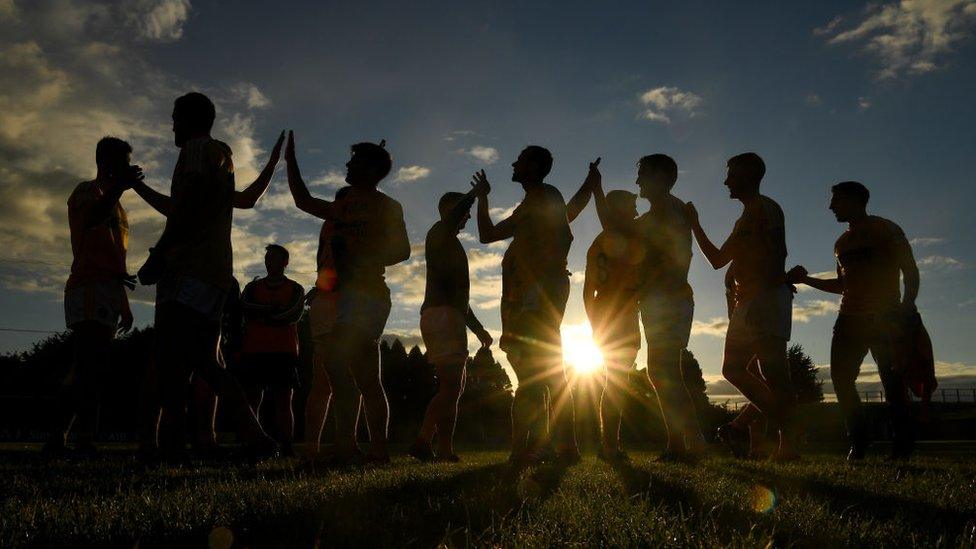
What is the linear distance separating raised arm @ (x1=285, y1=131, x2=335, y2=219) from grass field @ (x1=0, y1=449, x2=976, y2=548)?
2.17 meters

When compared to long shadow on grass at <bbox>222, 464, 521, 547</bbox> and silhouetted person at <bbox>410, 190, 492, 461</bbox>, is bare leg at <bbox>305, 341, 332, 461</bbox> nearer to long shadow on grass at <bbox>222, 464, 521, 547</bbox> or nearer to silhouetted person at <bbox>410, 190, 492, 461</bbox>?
silhouetted person at <bbox>410, 190, 492, 461</bbox>

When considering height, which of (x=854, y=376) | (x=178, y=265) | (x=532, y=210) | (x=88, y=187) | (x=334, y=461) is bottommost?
(x=334, y=461)

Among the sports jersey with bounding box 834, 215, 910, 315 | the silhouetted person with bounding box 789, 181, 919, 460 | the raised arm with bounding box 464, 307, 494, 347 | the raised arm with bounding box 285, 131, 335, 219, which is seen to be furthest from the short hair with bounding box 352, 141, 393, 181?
the sports jersey with bounding box 834, 215, 910, 315

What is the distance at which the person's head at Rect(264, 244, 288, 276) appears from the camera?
26.1ft

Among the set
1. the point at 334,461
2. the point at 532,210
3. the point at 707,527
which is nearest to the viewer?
the point at 707,527

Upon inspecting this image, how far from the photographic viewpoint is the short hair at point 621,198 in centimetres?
676

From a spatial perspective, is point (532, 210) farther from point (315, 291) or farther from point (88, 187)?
point (88, 187)

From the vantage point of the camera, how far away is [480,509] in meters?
2.64

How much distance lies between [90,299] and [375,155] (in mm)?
2839

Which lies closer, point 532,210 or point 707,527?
point 707,527

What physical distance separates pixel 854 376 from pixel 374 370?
4979mm

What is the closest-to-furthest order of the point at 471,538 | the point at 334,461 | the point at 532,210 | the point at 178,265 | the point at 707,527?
the point at 471,538
the point at 707,527
the point at 178,265
the point at 334,461
the point at 532,210

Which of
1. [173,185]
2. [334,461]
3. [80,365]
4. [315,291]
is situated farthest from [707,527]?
[80,365]

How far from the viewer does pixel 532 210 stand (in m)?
5.50
